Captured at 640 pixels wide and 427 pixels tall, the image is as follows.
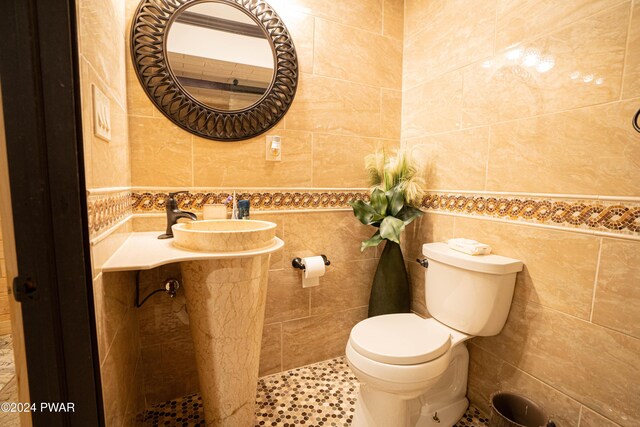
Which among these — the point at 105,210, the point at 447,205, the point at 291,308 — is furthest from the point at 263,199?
the point at 447,205

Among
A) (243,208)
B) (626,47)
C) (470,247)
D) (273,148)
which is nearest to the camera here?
(626,47)

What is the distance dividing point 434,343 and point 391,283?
0.57 m

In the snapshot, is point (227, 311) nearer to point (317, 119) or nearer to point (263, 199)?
point (263, 199)

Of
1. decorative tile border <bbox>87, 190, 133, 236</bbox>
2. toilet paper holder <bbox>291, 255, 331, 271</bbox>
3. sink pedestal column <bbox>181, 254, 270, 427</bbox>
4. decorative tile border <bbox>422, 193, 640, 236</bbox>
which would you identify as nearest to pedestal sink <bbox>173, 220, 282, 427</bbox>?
sink pedestal column <bbox>181, 254, 270, 427</bbox>

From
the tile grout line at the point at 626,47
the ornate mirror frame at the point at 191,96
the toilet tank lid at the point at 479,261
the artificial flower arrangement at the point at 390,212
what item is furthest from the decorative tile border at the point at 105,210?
the tile grout line at the point at 626,47

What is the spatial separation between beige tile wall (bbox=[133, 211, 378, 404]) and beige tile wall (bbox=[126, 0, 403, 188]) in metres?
0.25

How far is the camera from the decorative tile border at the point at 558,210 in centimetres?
97

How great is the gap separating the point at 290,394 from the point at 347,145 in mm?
1434

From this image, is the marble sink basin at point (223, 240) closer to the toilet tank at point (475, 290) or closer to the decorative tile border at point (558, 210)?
the toilet tank at point (475, 290)

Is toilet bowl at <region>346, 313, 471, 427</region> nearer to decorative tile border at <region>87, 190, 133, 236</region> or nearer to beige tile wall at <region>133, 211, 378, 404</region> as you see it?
beige tile wall at <region>133, 211, 378, 404</region>

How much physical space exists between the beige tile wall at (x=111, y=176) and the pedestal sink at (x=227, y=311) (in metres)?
0.24

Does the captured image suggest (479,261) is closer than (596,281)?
No

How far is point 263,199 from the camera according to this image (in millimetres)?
1574

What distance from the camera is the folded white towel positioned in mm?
1308
